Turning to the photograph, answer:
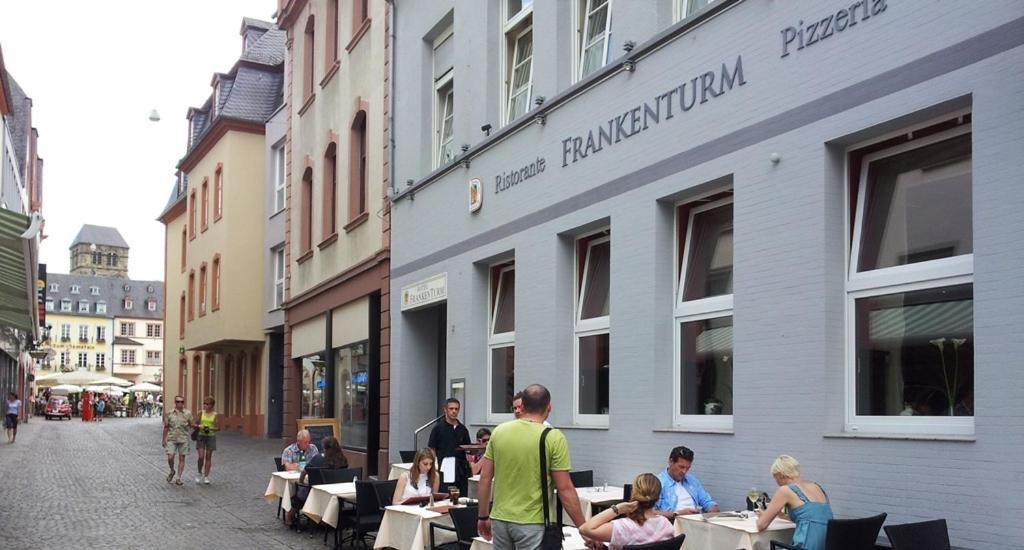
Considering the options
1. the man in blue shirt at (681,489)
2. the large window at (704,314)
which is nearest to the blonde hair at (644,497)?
the man in blue shirt at (681,489)

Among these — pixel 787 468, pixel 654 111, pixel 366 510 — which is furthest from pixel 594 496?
pixel 654 111

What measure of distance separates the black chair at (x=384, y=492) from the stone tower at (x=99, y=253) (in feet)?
484

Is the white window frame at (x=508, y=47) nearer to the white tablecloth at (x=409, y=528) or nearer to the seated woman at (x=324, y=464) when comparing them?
the seated woman at (x=324, y=464)

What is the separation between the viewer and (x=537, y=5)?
1389 cm

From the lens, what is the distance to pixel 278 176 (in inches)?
1286

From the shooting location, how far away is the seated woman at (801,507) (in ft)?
25.7

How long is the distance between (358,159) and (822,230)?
14.1 m

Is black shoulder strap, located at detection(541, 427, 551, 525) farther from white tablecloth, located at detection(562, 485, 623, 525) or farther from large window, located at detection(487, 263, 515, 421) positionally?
large window, located at detection(487, 263, 515, 421)

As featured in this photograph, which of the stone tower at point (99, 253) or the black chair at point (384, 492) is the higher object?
the stone tower at point (99, 253)

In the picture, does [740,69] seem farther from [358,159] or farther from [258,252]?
[258,252]

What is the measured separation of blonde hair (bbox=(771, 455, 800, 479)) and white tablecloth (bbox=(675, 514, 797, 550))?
373 millimetres

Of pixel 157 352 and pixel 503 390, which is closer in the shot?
pixel 503 390

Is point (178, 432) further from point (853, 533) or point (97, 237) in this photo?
point (97, 237)

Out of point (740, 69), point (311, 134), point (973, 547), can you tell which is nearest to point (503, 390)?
point (740, 69)
